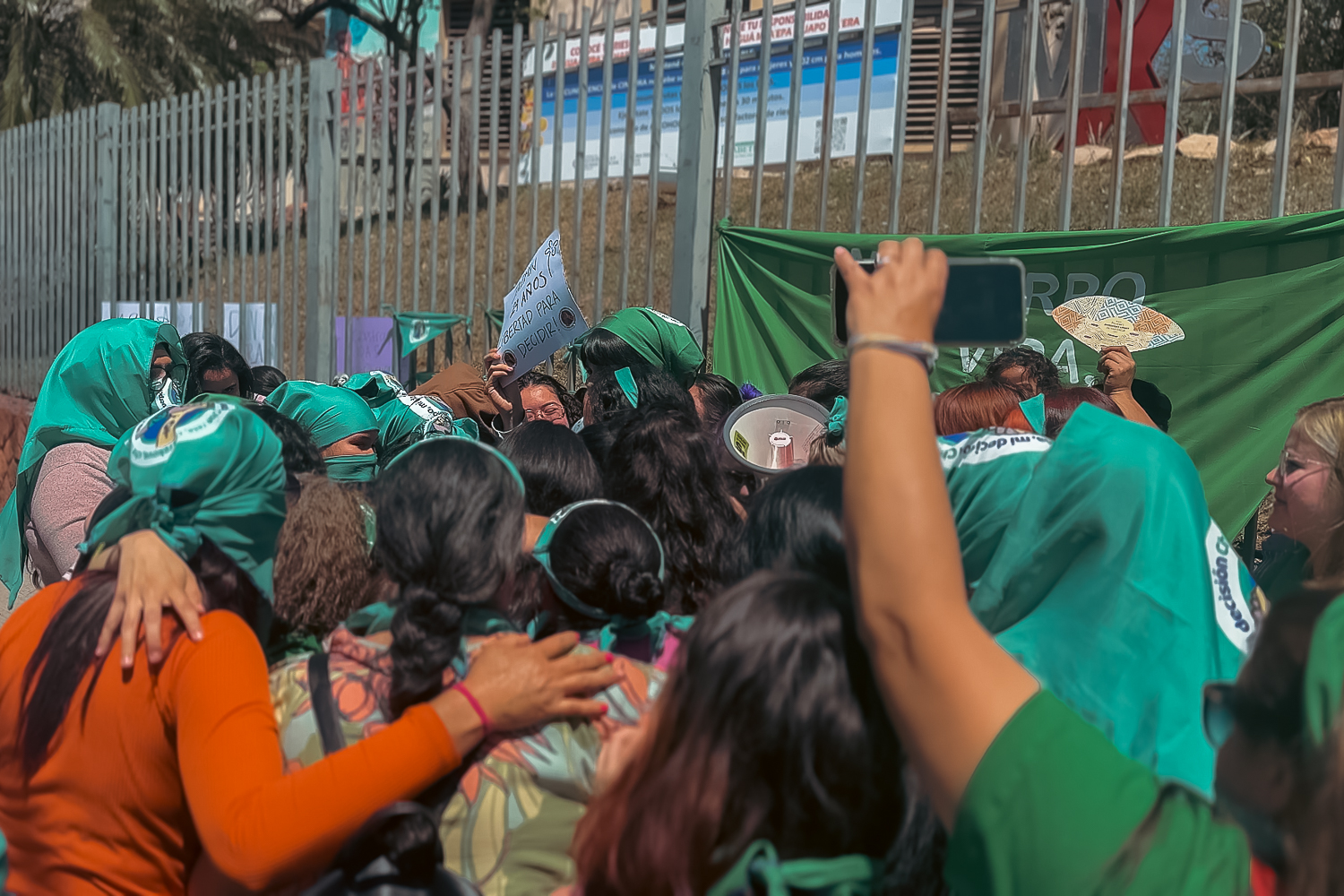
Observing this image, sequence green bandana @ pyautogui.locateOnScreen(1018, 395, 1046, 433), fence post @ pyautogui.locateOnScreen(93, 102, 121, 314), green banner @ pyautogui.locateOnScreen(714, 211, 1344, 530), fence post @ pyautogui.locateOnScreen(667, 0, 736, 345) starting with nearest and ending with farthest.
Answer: green bandana @ pyautogui.locateOnScreen(1018, 395, 1046, 433)
green banner @ pyautogui.locateOnScreen(714, 211, 1344, 530)
fence post @ pyautogui.locateOnScreen(667, 0, 736, 345)
fence post @ pyautogui.locateOnScreen(93, 102, 121, 314)

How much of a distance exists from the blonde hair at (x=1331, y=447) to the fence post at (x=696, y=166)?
9.64ft

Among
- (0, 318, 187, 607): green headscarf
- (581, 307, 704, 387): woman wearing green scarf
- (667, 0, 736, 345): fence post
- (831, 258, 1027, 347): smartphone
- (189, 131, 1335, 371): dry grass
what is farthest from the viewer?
(189, 131, 1335, 371): dry grass

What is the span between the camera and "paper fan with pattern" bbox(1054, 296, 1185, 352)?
3.71 m

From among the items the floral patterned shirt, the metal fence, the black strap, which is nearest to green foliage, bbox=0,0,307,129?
the metal fence

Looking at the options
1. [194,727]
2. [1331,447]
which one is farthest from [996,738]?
[1331,447]

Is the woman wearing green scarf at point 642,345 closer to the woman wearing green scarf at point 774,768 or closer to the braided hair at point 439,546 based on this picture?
the braided hair at point 439,546

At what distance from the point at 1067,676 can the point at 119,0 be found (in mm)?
20197

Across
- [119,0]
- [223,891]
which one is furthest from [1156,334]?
[119,0]

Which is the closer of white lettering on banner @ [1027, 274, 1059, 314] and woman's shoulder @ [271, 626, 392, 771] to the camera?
woman's shoulder @ [271, 626, 392, 771]

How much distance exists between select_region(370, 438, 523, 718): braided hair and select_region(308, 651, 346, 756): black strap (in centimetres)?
9

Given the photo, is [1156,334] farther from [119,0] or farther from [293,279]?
[119,0]

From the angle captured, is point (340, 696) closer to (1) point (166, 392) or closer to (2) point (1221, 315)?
(1) point (166, 392)

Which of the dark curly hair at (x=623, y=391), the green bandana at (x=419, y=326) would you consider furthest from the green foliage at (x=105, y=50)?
the dark curly hair at (x=623, y=391)

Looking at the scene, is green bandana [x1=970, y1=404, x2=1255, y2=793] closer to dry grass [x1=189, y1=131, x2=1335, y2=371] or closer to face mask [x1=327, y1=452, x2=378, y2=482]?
face mask [x1=327, y1=452, x2=378, y2=482]
